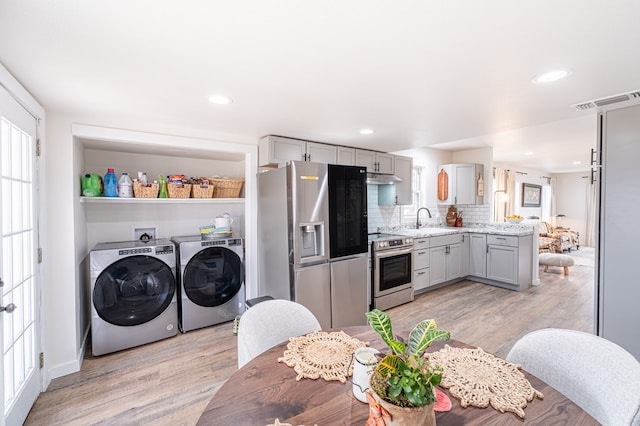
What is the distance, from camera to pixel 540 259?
222 inches

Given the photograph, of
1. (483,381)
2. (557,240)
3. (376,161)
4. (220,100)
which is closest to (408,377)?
(483,381)

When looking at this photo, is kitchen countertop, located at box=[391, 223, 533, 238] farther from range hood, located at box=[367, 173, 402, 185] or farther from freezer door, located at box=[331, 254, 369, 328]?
freezer door, located at box=[331, 254, 369, 328]

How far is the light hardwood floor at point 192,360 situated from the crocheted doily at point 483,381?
1675 millimetres

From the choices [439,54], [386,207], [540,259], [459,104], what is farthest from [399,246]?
[540,259]

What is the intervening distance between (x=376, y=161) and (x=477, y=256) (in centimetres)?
261

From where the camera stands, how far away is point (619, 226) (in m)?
2.22

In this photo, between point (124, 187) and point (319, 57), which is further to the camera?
point (124, 187)

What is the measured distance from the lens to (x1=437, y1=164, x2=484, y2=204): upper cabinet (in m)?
5.38

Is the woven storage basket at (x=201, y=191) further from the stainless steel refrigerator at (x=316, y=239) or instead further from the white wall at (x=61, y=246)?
the white wall at (x=61, y=246)

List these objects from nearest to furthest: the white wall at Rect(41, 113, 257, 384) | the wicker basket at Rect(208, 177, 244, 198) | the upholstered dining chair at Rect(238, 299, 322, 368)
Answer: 1. the upholstered dining chair at Rect(238, 299, 322, 368)
2. the white wall at Rect(41, 113, 257, 384)
3. the wicker basket at Rect(208, 177, 244, 198)

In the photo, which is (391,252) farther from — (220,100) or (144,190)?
(144,190)

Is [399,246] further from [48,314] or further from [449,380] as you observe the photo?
[48,314]

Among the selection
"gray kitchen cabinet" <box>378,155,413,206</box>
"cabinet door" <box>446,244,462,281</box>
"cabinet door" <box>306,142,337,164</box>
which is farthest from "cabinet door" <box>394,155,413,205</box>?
"cabinet door" <box>306,142,337,164</box>

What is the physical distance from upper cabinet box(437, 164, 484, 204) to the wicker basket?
395 cm
